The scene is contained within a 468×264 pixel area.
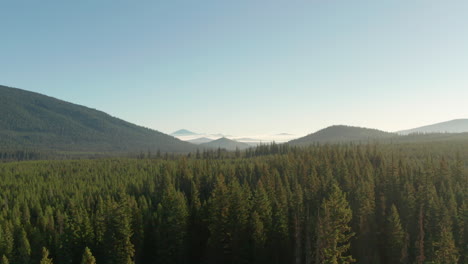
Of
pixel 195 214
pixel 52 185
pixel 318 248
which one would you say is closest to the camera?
pixel 318 248

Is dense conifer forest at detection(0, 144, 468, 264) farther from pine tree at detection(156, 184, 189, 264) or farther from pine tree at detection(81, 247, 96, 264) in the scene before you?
pine tree at detection(81, 247, 96, 264)

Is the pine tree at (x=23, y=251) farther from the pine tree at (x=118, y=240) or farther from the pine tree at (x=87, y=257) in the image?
the pine tree at (x=87, y=257)

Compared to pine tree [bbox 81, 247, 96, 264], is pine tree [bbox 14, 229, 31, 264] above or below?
below

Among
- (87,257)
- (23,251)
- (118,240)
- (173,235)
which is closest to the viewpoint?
(87,257)

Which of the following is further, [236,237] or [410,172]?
[410,172]

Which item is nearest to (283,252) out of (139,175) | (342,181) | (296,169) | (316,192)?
(316,192)

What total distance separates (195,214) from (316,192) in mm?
31902

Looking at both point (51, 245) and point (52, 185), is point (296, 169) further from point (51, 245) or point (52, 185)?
point (52, 185)

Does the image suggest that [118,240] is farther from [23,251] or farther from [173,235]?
[23,251]

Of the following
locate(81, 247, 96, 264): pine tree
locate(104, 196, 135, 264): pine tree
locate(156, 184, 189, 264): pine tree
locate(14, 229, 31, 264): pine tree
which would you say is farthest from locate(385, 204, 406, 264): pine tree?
locate(14, 229, 31, 264): pine tree

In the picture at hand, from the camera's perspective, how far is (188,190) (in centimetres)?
12062

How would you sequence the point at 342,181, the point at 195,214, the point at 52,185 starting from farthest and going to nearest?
the point at 52,185, the point at 342,181, the point at 195,214

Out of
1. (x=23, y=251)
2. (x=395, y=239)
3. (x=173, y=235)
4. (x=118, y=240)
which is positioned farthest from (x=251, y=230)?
(x=23, y=251)

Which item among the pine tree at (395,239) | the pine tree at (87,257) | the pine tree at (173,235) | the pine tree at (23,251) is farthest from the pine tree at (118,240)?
the pine tree at (395,239)
